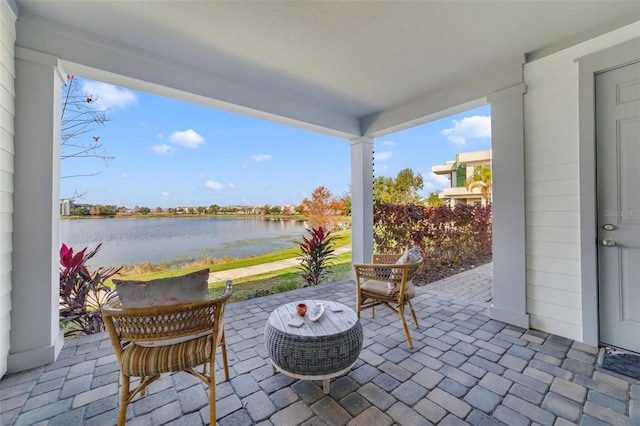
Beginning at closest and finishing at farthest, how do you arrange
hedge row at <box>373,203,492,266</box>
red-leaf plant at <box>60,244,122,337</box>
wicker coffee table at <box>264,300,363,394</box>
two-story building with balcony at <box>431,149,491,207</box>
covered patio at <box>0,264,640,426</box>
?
covered patio at <box>0,264,640,426</box>
wicker coffee table at <box>264,300,363,394</box>
red-leaf plant at <box>60,244,122,337</box>
hedge row at <box>373,203,492,266</box>
two-story building with balcony at <box>431,149,491,207</box>

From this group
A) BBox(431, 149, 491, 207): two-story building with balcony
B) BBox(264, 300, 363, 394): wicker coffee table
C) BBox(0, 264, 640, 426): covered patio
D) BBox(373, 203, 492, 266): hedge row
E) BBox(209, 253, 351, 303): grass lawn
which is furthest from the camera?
BBox(431, 149, 491, 207): two-story building with balcony

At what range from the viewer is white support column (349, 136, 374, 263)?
465 cm

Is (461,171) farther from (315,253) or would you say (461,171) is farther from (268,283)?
(268,283)

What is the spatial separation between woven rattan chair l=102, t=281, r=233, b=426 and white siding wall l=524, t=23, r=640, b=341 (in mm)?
3218

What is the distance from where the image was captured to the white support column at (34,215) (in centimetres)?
211

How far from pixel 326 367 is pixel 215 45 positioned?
311 cm

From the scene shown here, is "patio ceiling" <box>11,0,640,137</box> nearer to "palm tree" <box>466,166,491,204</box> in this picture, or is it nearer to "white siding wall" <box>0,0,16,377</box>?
"white siding wall" <box>0,0,16,377</box>

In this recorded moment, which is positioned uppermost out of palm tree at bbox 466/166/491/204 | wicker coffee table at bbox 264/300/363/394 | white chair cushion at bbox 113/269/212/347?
palm tree at bbox 466/166/491/204

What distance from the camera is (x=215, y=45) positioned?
101 inches

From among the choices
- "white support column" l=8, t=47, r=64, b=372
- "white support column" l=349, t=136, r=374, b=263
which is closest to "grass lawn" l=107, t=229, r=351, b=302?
"white support column" l=349, t=136, r=374, b=263

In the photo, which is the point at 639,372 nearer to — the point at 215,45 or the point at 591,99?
the point at 591,99

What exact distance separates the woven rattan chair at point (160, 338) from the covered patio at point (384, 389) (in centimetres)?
36

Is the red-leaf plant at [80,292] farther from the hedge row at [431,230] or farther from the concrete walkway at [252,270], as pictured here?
the hedge row at [431,230]

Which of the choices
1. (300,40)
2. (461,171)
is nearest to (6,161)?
(300,40)
